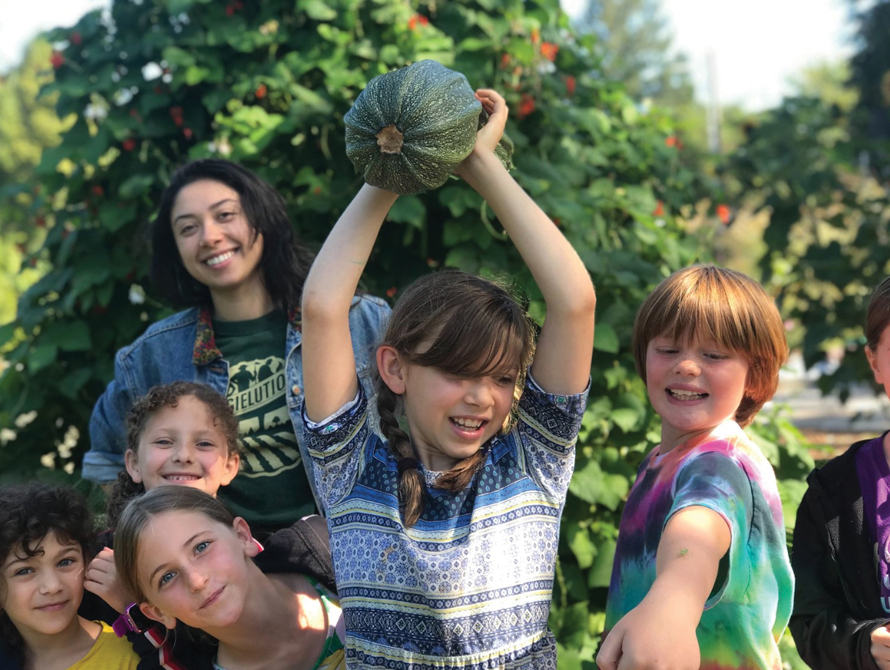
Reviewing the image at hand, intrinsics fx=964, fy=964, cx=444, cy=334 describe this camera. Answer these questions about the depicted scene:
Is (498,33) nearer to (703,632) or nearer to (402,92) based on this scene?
(402,92)

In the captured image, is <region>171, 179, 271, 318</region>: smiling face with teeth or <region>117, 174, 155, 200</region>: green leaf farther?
<region>117, 174, 155, 200</region>: green leaf

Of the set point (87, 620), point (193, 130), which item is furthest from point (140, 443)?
point (193, 130)

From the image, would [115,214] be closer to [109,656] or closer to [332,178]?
[332,178]

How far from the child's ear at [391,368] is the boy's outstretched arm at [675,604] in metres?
0.65

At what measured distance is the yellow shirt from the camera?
100.0 inches

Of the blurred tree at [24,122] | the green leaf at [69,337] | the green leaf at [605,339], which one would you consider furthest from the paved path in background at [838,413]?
the blurred tree at [24,122]

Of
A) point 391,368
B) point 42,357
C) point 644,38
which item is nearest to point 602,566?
point 391,368

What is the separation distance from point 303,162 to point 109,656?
2258 millimetres

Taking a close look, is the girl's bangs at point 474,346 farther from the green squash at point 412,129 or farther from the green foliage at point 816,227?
the green foliage at point 816,227

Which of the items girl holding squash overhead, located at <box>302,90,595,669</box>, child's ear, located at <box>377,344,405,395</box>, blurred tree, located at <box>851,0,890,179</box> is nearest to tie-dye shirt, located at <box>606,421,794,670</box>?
girl holding squash overhead, located at <box>302,90,595,669</box>

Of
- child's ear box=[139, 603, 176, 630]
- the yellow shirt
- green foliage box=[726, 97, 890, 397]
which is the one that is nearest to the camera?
child's ear box=[139, 603, 176, 630]

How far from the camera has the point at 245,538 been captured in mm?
2469

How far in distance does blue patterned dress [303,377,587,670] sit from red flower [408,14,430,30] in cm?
237

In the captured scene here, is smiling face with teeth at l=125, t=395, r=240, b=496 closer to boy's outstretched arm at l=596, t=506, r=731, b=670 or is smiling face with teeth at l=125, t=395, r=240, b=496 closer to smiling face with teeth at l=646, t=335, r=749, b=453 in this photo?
smiling face with teeth at l=646, t=335, r=749, b=453
